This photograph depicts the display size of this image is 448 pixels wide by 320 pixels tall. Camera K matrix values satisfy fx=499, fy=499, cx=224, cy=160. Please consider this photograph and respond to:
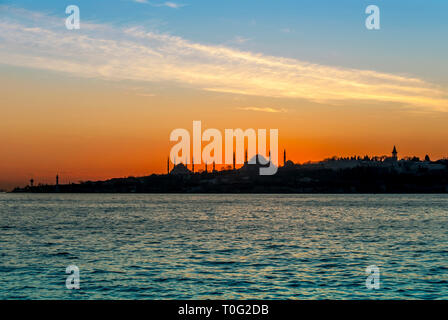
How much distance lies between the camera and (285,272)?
1297 inches

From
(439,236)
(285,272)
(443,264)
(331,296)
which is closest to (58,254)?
(285,272)

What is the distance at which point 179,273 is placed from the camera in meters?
32.7

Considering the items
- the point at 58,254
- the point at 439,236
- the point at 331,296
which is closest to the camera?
the point at 331,296

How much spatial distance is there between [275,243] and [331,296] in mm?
27739
